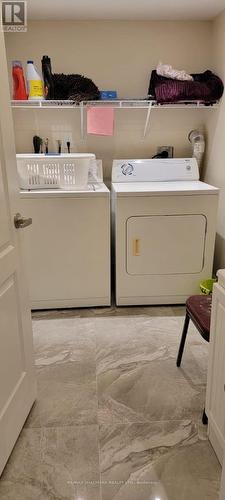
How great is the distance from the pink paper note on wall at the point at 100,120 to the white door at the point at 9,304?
153 cm

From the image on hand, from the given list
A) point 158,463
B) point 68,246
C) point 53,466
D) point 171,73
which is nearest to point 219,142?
point 171,73

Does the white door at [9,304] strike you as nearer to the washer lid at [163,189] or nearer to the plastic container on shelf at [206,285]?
→ the washer lid at [163,189]

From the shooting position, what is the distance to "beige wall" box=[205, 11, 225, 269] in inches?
108

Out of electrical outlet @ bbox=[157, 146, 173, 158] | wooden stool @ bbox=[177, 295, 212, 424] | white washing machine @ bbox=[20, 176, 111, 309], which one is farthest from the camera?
electrical outlet @ bbox=[157, 146, 173, 158]

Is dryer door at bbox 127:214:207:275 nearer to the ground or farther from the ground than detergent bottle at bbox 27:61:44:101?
nearer to the ground

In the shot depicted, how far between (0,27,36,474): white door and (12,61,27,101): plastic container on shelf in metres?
1.48

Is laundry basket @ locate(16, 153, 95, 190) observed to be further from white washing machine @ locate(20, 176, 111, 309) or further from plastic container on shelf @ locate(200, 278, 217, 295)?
plastic container on shelf @ locate(200, 278, 217, 295)

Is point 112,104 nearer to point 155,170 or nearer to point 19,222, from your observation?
point 155,170

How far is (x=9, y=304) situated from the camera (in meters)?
1.42

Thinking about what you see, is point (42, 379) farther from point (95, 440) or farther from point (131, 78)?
point (131, 78)

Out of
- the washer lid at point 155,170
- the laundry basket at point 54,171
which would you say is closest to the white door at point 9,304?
the laundry basket at point 54,171

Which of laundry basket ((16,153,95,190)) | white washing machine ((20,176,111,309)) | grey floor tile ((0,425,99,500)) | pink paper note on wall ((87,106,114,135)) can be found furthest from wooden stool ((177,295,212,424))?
pink paper note on wall ((87,106,114,135))

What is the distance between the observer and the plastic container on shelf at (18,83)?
8.81 feet

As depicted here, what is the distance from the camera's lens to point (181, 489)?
53.2 inches
